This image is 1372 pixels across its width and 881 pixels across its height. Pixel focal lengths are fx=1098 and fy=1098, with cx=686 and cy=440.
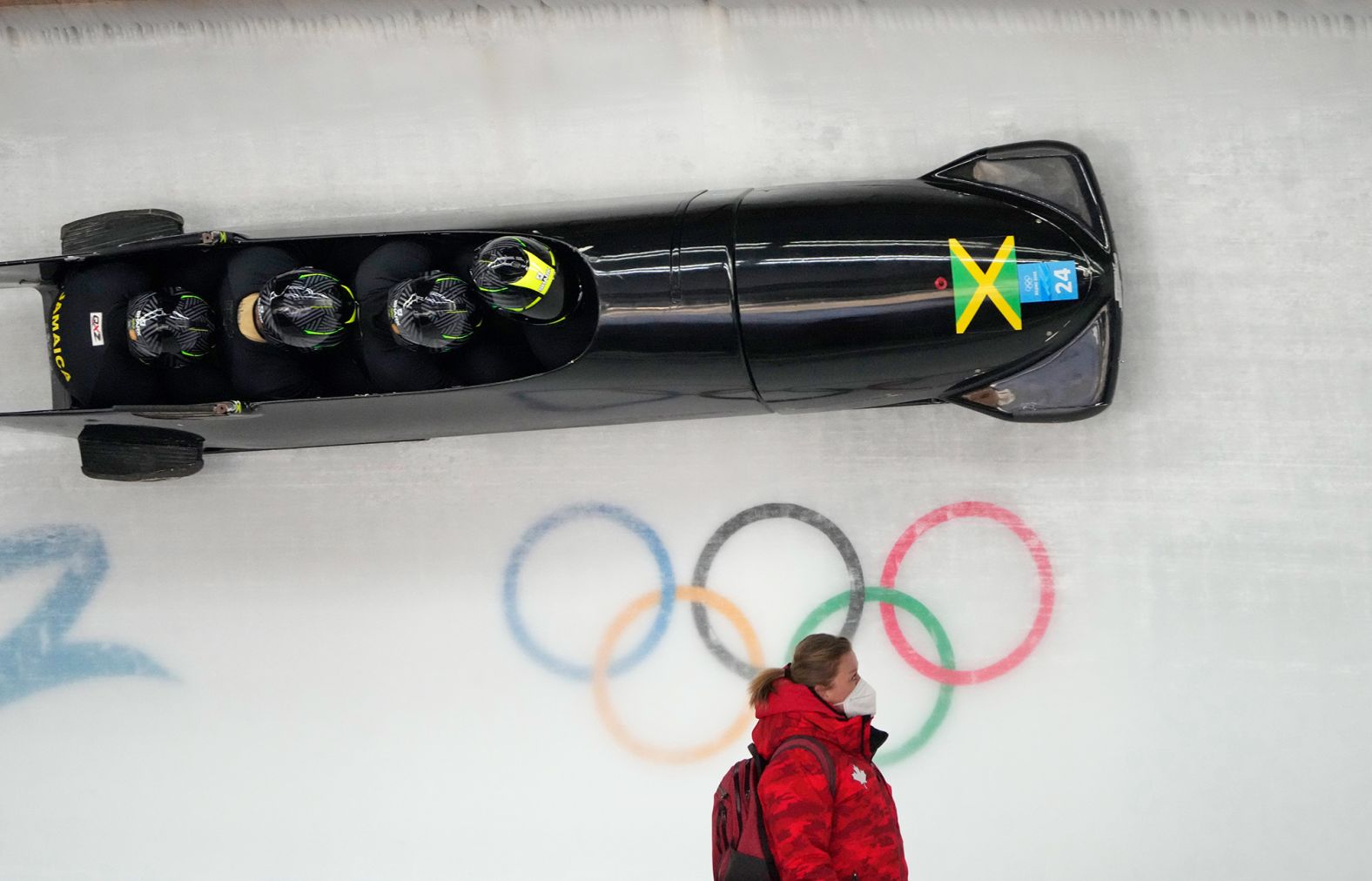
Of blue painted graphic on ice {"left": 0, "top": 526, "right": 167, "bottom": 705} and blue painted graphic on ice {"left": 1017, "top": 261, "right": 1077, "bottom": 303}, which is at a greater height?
blue painted graphic on ice {"left": 1017, "top": 261, "right": 1077, "bottom": 303}

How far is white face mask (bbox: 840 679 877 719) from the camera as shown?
219 centimetres

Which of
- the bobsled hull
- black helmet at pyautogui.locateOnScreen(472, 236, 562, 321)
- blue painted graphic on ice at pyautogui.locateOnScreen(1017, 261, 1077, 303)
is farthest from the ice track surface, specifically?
black helmet at pyautogui.locateOnScreen(472, 236, 562, 321)

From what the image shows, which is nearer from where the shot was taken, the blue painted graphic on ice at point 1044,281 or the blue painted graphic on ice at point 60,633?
the blue painted graphic on ice at point 1044,281

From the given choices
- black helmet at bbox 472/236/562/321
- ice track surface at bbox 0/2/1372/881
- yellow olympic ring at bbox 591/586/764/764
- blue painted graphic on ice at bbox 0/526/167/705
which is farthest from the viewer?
blue painted graphic on ice at bbox 0/526/167/705

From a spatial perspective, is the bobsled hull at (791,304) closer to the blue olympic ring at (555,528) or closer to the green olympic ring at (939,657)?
the blue olympic ring at (555,528)

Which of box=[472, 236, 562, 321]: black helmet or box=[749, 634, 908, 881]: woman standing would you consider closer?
box=[749, 634, 908, 881]: woman standing

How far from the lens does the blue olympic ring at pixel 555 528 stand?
3262 millimetres

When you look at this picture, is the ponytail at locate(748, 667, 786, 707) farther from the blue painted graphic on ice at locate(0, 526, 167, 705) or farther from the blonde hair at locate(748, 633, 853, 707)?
the blue painted graphic on ice at locate(0, 526, 167, 705)

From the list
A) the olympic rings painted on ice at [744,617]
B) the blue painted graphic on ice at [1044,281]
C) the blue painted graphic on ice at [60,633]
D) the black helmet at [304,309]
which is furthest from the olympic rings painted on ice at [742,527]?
the blue painted graphic on ice at [60,633]

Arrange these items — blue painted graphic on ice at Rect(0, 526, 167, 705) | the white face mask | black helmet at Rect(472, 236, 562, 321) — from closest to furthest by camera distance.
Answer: the white face mask, black helmet at Rect(472, 236, 562, 321), blue painted graphic on ice at Rect(0, 526, 167, 705)

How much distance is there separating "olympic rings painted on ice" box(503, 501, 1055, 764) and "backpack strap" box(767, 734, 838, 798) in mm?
1064

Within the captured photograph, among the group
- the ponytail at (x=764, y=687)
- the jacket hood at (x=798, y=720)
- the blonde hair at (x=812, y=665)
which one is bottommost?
the jacket hood at (x=798, y=720)

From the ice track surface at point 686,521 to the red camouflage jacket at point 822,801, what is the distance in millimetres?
973

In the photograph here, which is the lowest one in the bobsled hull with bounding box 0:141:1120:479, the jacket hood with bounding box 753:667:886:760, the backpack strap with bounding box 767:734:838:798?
the backpack strap with bounding box 767:734:838:798
